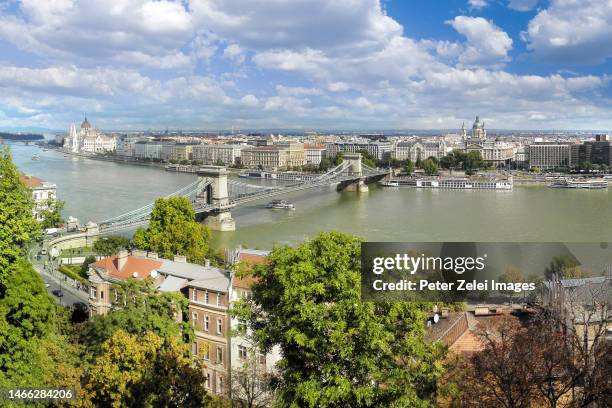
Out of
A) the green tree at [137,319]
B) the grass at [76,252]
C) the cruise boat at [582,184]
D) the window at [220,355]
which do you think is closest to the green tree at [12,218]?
the green tree at [137,319]

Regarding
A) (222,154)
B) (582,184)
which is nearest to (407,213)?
(582,184)

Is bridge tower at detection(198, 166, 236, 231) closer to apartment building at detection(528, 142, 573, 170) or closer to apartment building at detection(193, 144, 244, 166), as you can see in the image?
apartment building at detection(193, 144, 244, 166)

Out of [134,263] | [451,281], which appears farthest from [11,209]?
[451,281]

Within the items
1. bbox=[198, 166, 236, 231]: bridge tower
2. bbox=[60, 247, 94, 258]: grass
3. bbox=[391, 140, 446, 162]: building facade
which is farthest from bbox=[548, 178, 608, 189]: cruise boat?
bbox=[60, 247, 94, 258]: grass

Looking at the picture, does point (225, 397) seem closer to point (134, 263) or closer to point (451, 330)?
point (451, 330)

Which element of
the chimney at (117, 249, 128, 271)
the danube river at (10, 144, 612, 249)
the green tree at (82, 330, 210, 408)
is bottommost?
the danube river at (10, 144, 612, 249)

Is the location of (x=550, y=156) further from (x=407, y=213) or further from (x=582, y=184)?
(x=407, y=213)

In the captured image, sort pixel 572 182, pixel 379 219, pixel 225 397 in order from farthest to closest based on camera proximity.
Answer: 1. pixel 572 182
2. pixel 379 219
3. pixel 225 397

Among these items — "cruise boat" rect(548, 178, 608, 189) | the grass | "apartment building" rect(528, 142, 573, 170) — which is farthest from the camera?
"apartment building" rect(528, 142, 573, 170)
